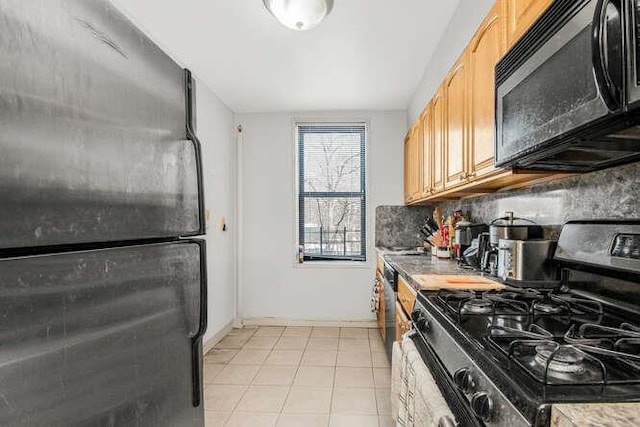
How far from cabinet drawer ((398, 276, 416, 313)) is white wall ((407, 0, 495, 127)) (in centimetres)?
142

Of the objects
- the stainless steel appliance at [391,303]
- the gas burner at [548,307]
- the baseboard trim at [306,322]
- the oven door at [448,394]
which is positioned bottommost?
the baseboard trim at [306,322]

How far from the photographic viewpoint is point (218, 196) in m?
3.89

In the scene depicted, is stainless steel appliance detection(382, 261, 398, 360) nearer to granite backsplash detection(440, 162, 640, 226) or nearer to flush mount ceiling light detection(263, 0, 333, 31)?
granite backsplash detection(440, 162, 640, 226)

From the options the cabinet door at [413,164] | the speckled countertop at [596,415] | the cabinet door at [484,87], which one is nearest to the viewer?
the speckled countertop at [596,415]

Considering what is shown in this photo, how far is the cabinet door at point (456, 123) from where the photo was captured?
1990 millimetres

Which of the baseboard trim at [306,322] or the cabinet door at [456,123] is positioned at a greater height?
the cabinet door at [456,123]

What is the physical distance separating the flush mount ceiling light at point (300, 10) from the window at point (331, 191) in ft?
7.71

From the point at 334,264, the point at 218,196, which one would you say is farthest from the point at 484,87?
the point at 334,264

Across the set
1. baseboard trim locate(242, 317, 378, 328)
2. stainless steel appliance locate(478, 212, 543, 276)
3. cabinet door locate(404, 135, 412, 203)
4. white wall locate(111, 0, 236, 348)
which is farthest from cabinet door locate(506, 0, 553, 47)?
baseboard trim locate(242, 317, 378, 328)

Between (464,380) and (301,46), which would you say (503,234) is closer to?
(464,380)

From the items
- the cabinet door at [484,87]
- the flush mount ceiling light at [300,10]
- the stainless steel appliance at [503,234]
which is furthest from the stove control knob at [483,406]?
the flush mount ceiling light at [300,10]

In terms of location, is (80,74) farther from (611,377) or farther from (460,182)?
(460,182)

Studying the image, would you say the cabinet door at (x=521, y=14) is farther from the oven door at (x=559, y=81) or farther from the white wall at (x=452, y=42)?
the white wall at (x=452, y=42)

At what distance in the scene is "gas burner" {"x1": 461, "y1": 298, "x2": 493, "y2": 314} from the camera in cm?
121
